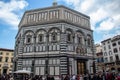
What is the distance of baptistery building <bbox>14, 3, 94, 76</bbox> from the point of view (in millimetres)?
25656

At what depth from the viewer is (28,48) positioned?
91.1 feet

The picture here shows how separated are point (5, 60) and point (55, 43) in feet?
105

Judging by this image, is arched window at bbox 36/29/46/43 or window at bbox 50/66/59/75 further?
arched window at bbox 36/29/46/43

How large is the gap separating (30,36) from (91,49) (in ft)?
39.8

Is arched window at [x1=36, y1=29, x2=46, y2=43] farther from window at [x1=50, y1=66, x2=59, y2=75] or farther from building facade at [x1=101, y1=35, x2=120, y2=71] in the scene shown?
building facade at [x1=101, y1=35, x2=120, y2=71]

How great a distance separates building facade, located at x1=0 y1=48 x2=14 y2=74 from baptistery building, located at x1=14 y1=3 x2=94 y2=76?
2550cm

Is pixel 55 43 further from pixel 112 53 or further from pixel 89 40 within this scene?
pixel 112 53

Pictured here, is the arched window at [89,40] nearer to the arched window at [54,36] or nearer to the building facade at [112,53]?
the arched window at [54,36]

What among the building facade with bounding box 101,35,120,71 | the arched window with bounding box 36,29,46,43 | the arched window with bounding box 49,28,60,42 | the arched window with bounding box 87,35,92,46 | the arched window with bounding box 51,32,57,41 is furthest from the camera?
the building facade with bounding box 101,35,120,71

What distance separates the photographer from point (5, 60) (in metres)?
52.3

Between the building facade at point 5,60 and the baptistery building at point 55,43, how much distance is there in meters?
25.5

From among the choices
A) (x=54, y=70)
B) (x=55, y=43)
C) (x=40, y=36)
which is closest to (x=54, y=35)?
(x=55, y=43)

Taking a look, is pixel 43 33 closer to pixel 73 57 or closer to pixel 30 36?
pixel 30 36

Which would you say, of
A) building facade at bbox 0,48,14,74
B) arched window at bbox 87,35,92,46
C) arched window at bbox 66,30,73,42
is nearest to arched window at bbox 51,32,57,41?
arched window at bbox 66,30,73,42
